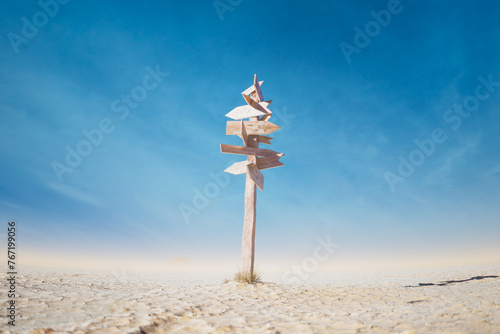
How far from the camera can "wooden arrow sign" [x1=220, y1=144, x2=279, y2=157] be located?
7.64 m

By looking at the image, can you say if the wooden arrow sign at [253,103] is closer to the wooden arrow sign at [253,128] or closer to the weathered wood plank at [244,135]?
the wooden arrow sign at [253,128]

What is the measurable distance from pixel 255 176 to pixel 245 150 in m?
0.84

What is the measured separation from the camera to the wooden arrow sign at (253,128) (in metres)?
7.99

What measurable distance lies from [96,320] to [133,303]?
1196mm

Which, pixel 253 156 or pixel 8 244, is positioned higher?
pixel 253 156

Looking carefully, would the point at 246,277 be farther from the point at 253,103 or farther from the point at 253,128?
the point at 253,103

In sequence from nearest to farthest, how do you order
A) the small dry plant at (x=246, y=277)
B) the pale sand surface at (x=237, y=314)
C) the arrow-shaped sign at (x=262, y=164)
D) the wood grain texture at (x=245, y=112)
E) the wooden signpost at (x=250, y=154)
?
1. the pale sand surface at (x=237, y=314)
2. the small dry plant at (x=246, y=277)
3. the wooden signpost at (x=250, y=154)
4. the arrow-shaped sign at (x=262, y=164)
5. the wood grain texture at (x=245, y=112)

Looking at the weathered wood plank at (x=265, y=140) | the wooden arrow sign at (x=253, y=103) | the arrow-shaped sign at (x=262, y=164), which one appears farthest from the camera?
the weathered wood plank at (x=265, y=140)

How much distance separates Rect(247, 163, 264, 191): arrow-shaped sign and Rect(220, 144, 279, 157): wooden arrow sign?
42 centimetres

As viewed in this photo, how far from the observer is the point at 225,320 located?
3.94 meters

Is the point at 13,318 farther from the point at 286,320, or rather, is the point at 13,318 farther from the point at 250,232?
the point at 250,232

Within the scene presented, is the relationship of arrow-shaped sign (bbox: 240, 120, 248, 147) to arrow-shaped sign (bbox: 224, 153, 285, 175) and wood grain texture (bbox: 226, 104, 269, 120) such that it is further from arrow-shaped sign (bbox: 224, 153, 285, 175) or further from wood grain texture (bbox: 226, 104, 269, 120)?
arrow-shaped sign (bbox: 224, 153, 285, 175)

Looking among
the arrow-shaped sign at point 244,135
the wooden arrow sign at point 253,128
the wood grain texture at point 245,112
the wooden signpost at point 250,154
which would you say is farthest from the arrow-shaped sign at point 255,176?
the wood grain texture at point 245,112

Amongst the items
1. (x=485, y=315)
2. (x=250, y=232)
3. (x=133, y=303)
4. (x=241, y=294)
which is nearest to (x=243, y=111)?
(x=250, y=232)
